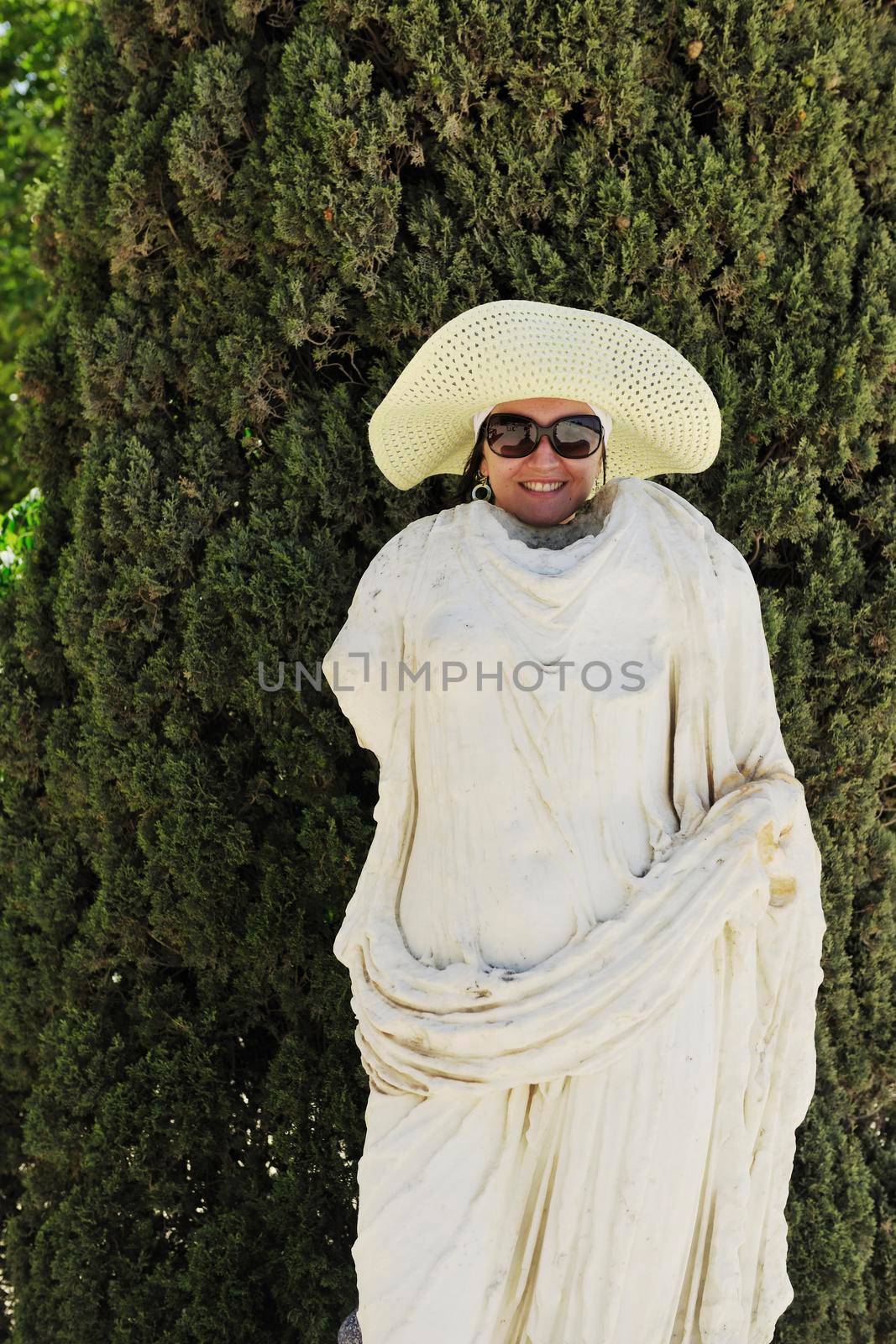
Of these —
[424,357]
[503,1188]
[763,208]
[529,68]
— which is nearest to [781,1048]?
[503,1188]

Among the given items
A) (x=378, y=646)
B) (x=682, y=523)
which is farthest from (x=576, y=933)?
(x=682, y=523)

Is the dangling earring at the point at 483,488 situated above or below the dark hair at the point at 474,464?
below

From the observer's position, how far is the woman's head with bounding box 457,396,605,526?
10.3 ft

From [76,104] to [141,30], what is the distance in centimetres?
34

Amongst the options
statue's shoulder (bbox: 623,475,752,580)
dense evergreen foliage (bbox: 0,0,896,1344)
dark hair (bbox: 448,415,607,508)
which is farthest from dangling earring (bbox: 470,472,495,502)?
dense evergreen foliage (bbox: 0,0,896,1344)

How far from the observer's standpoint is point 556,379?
10.2 ft

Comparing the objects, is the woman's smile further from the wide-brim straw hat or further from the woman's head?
the wide-brim straw hat

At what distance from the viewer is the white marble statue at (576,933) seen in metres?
2.80

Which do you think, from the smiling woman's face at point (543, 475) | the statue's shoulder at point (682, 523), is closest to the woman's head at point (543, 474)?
the smiling woman's face at point (543, 475)

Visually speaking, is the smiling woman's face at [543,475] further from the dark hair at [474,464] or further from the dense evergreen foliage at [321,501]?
the dense evergreen foliage at [321,501]

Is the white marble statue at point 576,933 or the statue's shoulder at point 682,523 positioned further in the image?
the statue's shoulder at point 682,523

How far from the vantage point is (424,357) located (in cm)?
324

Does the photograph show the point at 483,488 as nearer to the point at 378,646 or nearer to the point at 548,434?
the point at 548,434

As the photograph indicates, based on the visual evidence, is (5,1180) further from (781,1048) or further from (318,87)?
(318,87)
